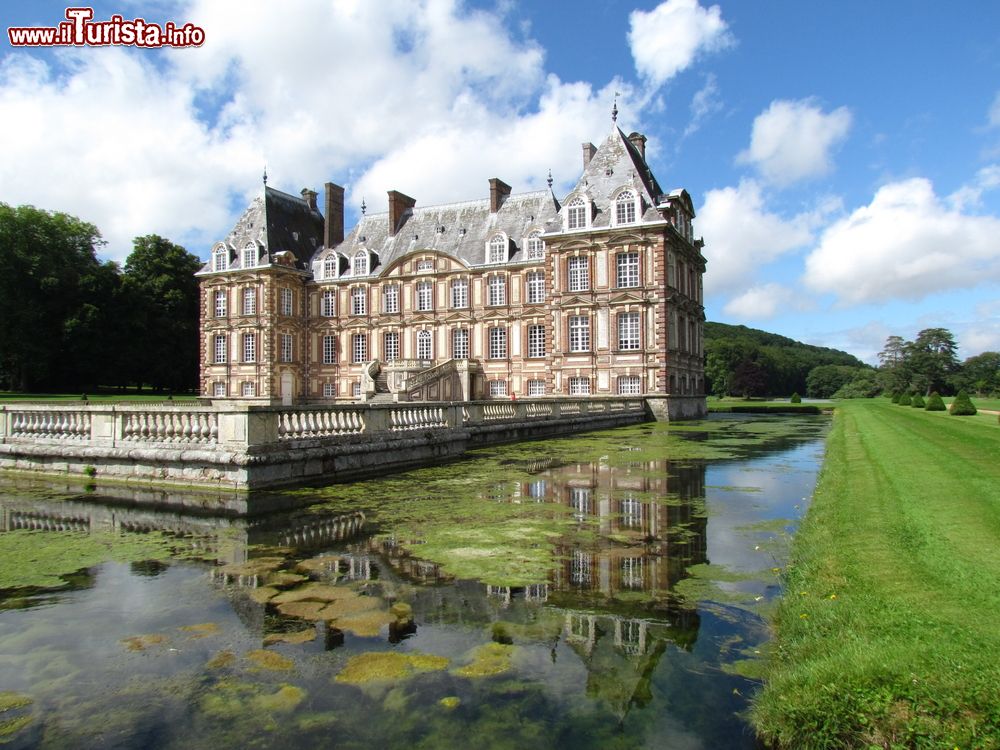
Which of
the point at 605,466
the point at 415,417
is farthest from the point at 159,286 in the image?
the point at 605,466

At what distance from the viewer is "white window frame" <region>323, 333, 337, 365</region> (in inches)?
1932

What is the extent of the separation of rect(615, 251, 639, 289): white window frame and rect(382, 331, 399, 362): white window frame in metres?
16.6

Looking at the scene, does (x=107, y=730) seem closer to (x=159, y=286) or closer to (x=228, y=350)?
(x=228, y=350)

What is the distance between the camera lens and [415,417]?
15.5 meters

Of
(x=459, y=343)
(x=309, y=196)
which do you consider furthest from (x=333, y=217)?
(x=459, y=343)

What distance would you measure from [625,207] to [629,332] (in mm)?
7109

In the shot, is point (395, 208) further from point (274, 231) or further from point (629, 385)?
point (629, 385)

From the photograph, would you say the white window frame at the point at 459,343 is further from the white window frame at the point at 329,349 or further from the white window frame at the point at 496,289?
the white window frame at the point at 329,349

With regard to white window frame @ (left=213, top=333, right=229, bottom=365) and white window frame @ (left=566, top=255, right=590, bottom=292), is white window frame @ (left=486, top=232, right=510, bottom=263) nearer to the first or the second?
white window frame @ (left=566, top=255, right=590, bottom=292)

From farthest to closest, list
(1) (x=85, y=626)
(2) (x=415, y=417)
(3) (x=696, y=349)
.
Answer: (3) (x=696, y=349), (2) (x=415, y=417), (1) (x=85, y=626)

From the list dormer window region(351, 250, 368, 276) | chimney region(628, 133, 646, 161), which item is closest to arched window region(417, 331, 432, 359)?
dormer window region(351, 250, 368, 276)

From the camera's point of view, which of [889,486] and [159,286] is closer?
[889,486]

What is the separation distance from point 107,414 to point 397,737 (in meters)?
11.1

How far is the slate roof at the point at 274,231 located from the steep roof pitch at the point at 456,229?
78.4 inches
